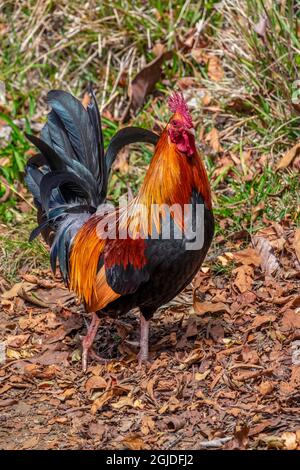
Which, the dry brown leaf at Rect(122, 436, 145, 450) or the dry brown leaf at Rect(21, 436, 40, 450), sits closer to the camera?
the dry brown leaf at Rect(122, 436, 145, 450)

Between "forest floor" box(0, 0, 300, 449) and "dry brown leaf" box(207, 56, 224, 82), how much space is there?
1cm

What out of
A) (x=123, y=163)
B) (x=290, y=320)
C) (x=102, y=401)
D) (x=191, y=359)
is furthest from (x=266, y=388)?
(x=123, y=163)

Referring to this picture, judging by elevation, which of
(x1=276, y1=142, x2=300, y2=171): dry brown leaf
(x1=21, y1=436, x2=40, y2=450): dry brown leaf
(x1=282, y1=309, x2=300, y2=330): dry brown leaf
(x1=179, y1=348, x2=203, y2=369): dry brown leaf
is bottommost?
(x1=21, y1=436, x2=40, y2=450): dry brown leaf

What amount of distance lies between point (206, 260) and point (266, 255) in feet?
1.50

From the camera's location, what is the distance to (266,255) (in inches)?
226

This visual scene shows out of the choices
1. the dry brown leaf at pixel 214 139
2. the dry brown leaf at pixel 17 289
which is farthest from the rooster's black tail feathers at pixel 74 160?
the dry brown leaf at pixel 214 139

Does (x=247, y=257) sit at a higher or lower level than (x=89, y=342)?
higher

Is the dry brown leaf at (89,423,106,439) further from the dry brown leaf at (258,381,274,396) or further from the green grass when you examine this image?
the green grass

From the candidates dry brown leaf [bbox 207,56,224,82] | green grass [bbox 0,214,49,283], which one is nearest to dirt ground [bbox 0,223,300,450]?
green grass [bbox 0,214,49,283]

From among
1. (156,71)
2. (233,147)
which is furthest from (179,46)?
(233,147)

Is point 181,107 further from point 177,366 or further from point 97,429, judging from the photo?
point 97,429

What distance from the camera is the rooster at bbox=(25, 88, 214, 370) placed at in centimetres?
459

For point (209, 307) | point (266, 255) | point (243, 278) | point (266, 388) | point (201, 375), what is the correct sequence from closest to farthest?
point (266, 388) → point (201, 375) → point (209, 307) → point (243, 278) → point (266, 255)

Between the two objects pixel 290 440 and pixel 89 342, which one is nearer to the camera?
pixel 290 440
